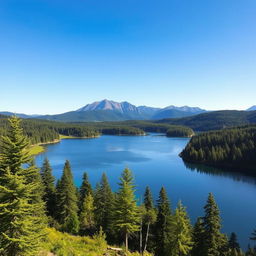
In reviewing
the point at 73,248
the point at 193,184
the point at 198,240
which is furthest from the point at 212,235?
the point at 193,184

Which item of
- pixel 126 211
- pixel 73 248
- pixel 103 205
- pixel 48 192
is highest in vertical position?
pixel 73 248

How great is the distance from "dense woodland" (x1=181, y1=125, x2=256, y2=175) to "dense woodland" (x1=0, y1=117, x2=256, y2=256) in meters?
66.2

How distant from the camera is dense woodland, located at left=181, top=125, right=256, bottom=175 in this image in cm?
9162

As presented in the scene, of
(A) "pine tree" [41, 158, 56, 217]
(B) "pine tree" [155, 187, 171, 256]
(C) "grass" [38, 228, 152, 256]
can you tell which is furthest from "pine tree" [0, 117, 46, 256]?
(A) "pine tree" [41, 158, 56, 217]

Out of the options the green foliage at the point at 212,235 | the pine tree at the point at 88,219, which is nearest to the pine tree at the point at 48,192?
the pine tree at the point at 88,219

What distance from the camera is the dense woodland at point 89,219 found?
13312mm

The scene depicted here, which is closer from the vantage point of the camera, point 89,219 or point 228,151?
point 89,219

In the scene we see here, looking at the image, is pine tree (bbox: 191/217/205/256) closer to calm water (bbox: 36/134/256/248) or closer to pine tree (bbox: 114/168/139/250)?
pine tree (bbox: 114/168/139/250)

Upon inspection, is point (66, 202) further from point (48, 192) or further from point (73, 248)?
point (73, 248)

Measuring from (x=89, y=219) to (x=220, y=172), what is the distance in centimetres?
6595

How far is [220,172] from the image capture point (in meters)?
86.9

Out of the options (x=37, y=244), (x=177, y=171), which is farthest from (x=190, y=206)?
(x=37, y=244)

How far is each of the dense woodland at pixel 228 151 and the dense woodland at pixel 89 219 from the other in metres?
66.2

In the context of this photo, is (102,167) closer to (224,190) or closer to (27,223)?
Answer: (224,190)
